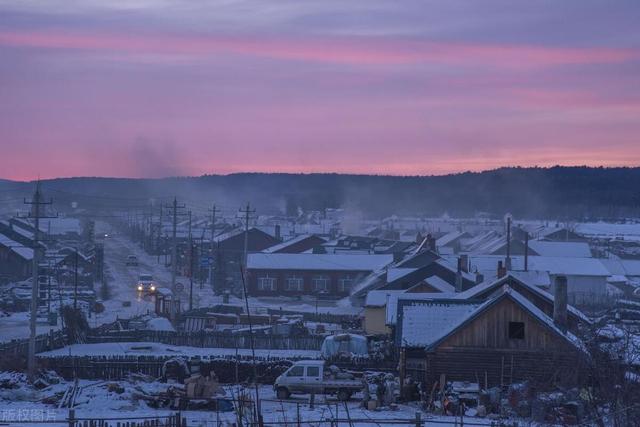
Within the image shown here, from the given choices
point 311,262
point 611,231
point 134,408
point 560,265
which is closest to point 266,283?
point 311,262

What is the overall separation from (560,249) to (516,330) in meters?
37.7

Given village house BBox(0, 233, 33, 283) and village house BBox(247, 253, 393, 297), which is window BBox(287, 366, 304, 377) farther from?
village house BBox(0, 233, 33, 283)

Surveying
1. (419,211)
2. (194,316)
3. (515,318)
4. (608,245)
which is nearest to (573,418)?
(515,318)

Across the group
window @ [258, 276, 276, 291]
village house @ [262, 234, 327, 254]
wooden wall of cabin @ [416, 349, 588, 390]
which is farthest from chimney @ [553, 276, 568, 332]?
village house @ [262, 234, 327, 254]

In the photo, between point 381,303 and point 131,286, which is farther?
point 131,286

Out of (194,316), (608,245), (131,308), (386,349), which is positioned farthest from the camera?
(608,245)

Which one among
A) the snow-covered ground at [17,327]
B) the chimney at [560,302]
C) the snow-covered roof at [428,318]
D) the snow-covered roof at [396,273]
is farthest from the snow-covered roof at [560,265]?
the chimney at [560,302]

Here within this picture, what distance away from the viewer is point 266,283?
48.2 meters

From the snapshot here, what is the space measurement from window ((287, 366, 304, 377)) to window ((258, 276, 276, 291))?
28773 mm

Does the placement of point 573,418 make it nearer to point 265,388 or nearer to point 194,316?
point 265,388

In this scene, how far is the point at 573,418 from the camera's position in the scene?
46.8 feet

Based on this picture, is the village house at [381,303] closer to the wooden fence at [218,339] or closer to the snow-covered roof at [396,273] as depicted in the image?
the snow-covered roof at [396,273]

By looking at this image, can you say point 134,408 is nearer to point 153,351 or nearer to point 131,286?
point 153,351

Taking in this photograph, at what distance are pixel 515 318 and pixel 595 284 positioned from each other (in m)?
29.3
